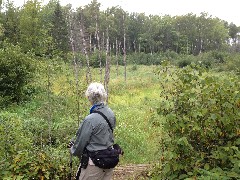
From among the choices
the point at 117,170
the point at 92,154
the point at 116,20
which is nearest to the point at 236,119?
the point at 92,154

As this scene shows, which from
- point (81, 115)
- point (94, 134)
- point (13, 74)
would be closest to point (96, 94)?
point (94, 134)

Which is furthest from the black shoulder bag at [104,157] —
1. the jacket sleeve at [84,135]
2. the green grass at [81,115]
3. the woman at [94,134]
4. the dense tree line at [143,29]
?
the dense tree line at [143,29]

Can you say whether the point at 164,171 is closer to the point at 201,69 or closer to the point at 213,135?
the point at 213,135

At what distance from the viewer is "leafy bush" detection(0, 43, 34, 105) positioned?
1490 centimetres

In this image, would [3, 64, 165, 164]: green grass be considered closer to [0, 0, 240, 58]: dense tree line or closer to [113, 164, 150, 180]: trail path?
[113, 164, 150, 180]: trail path

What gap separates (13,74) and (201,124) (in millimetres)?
12144

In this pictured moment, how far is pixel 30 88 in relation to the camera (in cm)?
1691

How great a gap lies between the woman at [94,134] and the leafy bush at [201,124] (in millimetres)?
796

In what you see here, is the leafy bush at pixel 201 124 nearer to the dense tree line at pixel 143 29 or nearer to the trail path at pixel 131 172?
the trail path at pixel 131 172

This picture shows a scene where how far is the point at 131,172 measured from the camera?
6.95m

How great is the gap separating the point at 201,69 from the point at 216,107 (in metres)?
0.55

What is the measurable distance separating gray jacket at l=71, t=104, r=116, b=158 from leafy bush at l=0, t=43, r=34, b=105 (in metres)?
11.7

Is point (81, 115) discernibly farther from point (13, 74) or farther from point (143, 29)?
point (143, 29)

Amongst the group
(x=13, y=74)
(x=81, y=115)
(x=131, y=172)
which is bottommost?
(x=131, y=172)
